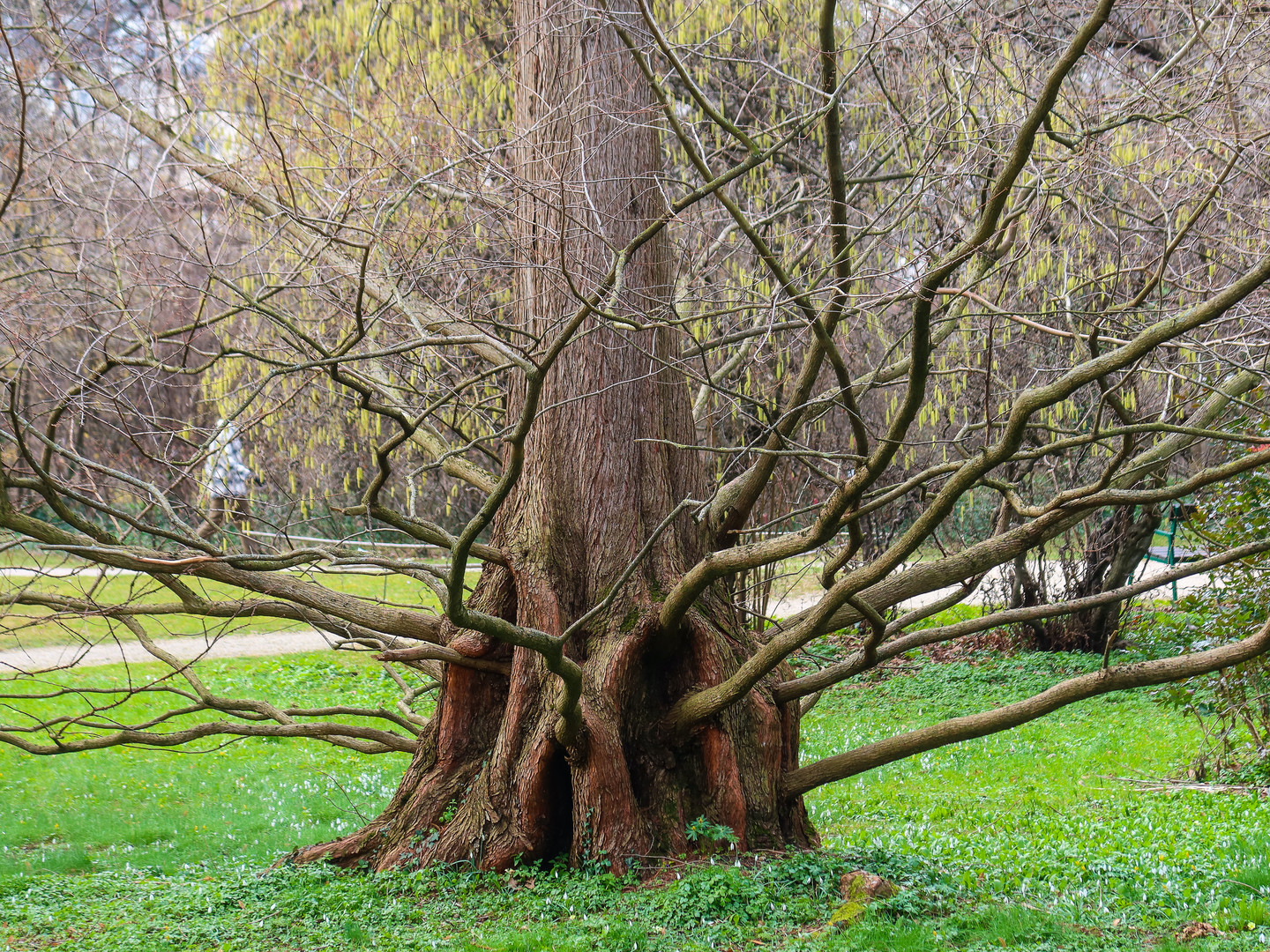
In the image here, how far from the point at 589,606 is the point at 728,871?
66.4 inches

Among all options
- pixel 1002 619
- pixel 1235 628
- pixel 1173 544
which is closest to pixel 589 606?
pixel 1002 619

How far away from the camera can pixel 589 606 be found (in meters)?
6.07

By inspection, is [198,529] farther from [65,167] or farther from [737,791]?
[737,791]

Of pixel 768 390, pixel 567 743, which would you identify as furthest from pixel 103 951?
pixel 768 390

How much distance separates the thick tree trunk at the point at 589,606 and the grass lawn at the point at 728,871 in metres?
0.30

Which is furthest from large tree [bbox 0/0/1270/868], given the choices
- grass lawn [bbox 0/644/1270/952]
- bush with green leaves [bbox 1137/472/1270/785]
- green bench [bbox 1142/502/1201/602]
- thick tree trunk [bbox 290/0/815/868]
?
green bench [bbox 1142/502/1201/602]

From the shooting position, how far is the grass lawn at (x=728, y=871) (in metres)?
4.68

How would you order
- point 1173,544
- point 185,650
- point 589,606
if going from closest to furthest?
point 589,606 < point 1173,544 < point 185,650

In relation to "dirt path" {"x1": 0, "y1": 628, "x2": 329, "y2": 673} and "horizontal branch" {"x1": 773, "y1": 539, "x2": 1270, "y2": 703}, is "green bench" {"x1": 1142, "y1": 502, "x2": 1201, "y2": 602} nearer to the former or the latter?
"horizontal branch" {"x1": 773, "y1": 539, "x2": 1270, "y2": 703}

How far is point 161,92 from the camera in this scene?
634 centimetres

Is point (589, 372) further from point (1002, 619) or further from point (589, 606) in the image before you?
point (1002, 619)

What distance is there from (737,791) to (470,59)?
7.87 metres

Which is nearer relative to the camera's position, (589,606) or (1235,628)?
(589,606)

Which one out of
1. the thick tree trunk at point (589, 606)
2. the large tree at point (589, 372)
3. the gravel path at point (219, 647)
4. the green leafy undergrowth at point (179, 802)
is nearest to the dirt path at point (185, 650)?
the gravel path at point (219, 647)
